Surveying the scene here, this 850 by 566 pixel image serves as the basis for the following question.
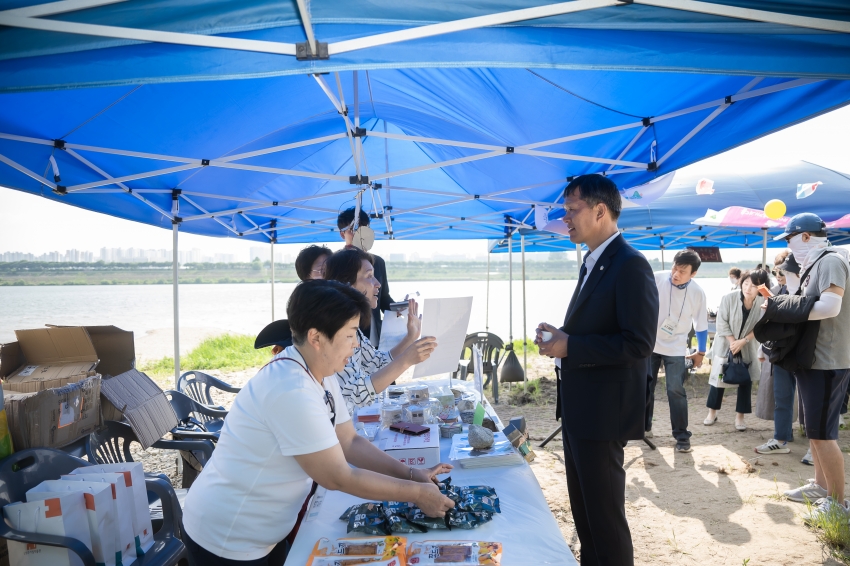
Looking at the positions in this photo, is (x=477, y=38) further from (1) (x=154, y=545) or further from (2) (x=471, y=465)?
(1) (x=154, y=545)

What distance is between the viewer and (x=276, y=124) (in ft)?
12.8

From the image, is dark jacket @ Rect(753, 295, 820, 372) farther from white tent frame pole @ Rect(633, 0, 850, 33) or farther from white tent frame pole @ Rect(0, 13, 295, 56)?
white tent frame pole @ Rect(0, 13, 295, 56)

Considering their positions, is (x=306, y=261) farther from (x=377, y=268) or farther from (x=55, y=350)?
(x=55, y=350)

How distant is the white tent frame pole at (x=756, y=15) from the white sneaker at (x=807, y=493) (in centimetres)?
296

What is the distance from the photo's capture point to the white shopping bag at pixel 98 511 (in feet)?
6.06

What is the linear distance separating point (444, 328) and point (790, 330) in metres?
1.99

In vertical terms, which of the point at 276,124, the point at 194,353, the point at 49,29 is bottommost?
the point at 194,353

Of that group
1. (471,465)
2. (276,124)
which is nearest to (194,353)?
(276,124)

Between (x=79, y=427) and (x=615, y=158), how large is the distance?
3.76 metres

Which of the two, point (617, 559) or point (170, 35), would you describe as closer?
point (170, 35)

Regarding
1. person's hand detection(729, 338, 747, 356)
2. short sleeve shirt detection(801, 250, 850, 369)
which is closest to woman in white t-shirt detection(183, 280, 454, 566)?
short sleeve shirt detection(801, 250, 850, 369)

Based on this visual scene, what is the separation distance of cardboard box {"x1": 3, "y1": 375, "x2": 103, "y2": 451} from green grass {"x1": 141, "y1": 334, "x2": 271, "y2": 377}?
23.0ft

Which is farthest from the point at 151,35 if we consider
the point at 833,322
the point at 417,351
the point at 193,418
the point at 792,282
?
the point at 792,282

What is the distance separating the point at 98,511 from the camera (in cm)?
185
